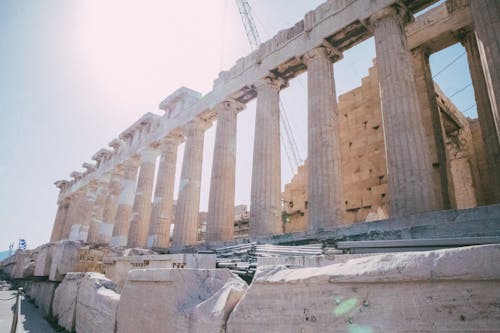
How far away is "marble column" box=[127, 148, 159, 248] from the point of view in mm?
19859

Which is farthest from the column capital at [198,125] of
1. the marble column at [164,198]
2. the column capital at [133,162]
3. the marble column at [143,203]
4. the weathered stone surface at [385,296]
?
the weathered stone surface at [385,296]

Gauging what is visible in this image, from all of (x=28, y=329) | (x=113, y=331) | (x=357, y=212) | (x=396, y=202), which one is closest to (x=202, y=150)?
(x=357, y=212)

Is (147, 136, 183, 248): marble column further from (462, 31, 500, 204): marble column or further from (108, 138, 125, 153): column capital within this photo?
(462, 31, 500, 204): marble column

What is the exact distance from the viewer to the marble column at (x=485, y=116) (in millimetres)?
10461

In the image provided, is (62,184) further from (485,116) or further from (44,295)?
(485,116)

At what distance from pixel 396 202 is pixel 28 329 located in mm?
9227

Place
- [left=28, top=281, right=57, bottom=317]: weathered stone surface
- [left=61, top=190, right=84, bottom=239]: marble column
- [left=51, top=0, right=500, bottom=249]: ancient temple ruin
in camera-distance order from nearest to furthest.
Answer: [left=28, top=281, right=57, bottom=317]: weathered stone surface
[left=51, top=0, right=500, bottom=249]: ancient temple ruin
[left=61, top=190, right=84, bottom=239]: marble column

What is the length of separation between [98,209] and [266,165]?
2102 cm

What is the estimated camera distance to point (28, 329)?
20.4 feet

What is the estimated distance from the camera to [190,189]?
17.3 m

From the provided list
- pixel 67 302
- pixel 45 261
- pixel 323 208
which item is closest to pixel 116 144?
pixel 45 261

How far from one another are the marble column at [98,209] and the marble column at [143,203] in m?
7.78

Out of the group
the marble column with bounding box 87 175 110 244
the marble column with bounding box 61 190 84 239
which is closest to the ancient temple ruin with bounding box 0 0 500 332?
the marble column with bounding box 87 175 110 244

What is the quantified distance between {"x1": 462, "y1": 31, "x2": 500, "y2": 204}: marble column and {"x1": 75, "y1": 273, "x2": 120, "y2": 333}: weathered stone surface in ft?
36.7
